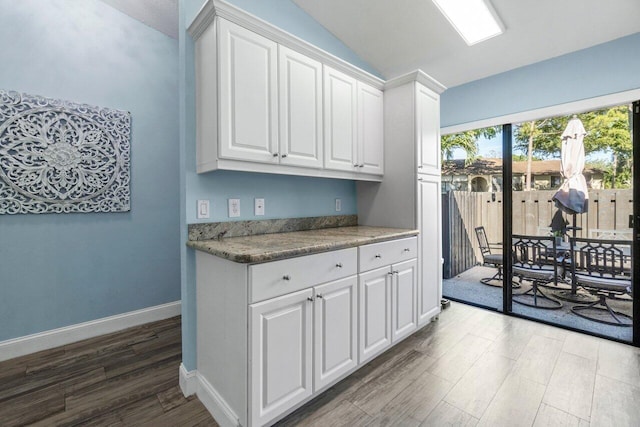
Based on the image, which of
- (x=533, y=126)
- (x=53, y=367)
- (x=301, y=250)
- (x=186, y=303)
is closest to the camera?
(x=301, y=250)

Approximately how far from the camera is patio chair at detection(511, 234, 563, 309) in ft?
9.70

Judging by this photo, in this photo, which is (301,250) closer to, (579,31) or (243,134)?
(243,134)

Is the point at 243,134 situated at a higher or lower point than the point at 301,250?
higher

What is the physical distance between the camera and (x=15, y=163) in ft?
7.29

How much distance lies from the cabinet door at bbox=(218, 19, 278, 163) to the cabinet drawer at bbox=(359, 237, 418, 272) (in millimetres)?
876

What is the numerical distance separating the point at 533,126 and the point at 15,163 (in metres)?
4.48

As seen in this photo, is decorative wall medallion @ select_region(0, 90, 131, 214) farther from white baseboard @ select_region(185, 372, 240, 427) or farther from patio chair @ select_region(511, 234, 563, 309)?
patio chair @ select_region(511, 234, 563, 309)

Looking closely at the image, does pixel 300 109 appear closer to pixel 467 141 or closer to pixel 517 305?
pixel 467 141

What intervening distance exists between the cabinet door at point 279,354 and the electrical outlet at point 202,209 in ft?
2.45

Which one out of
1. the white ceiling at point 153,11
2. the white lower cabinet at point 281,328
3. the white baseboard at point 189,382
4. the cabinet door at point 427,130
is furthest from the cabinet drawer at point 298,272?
the white ceiling at point 153,11

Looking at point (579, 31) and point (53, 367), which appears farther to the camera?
point (579, 31)

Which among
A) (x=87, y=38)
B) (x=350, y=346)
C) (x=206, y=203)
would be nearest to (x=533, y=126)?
(x=350, y=346)

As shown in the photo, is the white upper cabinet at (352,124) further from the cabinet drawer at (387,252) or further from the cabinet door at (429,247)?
the cabinet drawer at (387,252)

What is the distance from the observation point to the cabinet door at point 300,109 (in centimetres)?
195
